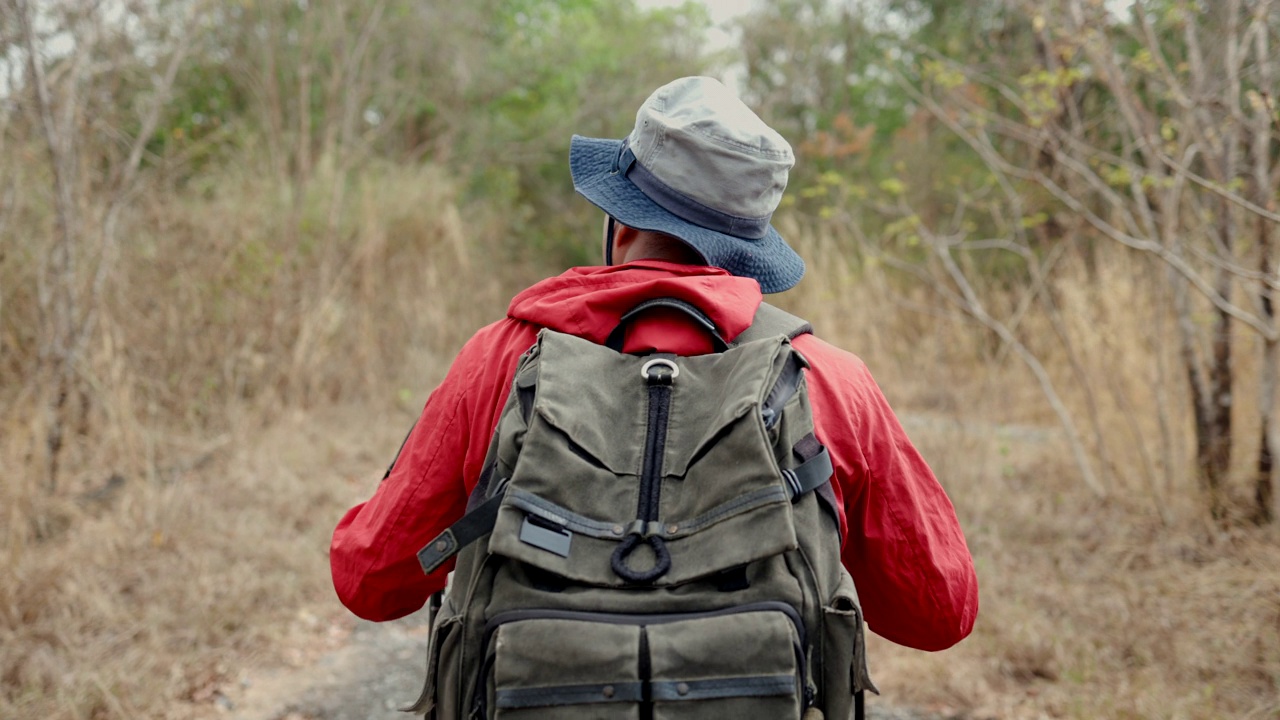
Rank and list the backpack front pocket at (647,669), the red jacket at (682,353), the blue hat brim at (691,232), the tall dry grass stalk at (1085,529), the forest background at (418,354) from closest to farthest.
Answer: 1. the backpack front pocket at (647,669)
2. the red jacket at (682,353)
3. the blue hat brim at (691,232)
4. the tall dry grass stalk at (1085,529)
5. the forest background at (418,354)

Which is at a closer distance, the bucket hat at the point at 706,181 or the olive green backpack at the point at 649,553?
the olive green backpack at the point at 649,553

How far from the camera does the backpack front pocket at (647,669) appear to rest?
1122 millimetres

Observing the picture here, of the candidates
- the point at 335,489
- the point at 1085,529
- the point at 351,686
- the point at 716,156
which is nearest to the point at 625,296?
the point at 716,156

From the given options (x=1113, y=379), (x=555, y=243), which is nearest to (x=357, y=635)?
(x=1113, y=379)

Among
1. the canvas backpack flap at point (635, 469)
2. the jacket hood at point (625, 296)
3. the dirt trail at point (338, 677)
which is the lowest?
the dirt trail at point (338, 677)

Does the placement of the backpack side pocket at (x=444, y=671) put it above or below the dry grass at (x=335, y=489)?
above

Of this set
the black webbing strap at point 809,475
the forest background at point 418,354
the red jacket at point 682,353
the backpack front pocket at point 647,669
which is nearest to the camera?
the backpack front pocket at point 647,669

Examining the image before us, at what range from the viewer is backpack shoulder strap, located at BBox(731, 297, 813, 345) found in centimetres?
137

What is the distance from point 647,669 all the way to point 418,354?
759 cm

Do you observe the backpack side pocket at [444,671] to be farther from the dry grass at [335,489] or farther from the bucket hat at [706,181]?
the dry grass at [335,489]

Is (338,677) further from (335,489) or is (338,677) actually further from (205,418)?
(205,418)

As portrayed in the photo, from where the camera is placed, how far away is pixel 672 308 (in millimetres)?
1340

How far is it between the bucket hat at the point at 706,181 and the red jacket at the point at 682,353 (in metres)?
0.08

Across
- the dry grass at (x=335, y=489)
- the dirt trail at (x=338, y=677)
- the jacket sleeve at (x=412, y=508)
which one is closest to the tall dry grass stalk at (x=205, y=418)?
the dry grass at (x=335, y=489)
